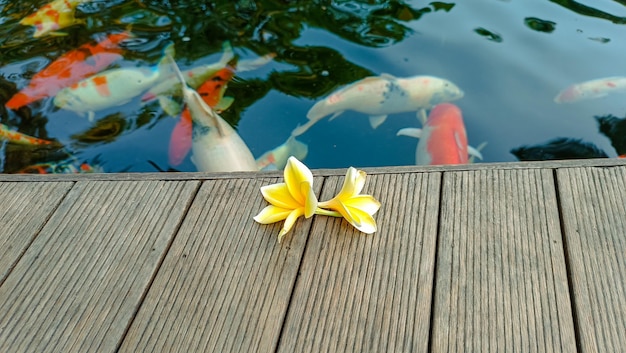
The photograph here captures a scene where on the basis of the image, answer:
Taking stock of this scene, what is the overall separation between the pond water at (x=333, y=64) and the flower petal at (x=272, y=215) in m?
1.10

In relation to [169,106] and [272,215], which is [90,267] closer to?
[272,215]

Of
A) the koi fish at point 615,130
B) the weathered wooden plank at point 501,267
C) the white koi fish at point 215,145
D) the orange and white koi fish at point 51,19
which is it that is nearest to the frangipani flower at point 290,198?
the weathered wooden plank at point 501,267

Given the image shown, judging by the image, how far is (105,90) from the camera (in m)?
3.45

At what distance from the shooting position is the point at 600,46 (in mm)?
3707

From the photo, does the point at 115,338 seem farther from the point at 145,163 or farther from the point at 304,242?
the point at 145,163

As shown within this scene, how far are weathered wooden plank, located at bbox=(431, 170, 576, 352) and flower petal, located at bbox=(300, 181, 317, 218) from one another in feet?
1.12

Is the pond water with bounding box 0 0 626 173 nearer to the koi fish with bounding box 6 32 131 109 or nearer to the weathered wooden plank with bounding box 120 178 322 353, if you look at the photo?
the koi fish with bounding box 6 32 131 109

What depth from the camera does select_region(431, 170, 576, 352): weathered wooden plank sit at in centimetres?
142

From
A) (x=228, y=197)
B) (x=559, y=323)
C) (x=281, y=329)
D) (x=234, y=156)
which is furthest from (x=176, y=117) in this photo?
(x=559, y=323)

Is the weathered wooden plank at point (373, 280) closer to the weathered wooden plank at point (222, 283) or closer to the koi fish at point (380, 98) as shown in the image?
the weathered wooden plank at point (222, 283)

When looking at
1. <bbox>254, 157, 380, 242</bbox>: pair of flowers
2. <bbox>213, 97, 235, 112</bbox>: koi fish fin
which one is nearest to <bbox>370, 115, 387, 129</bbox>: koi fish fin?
<bbox>213, 97, 235, 112</bbox>: koi fish fin

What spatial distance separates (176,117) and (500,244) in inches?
80.8

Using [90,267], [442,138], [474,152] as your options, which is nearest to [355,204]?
[90,267]

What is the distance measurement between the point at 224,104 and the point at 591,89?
6.02 feet
